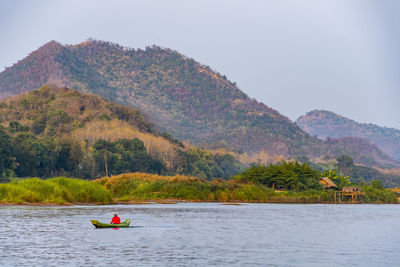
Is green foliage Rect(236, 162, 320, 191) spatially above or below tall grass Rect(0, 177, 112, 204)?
above

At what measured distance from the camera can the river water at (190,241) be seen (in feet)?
103

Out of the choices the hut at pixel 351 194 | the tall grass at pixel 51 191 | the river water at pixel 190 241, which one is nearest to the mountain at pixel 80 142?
the tall grass at pixel 51 191

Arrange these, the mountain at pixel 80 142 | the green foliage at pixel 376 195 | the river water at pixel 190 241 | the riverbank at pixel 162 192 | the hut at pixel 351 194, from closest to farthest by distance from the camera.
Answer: the river water at pixel 190 241 → the riverbank at pixel 162 192 → the mountain at pixel 80 142 → the hut at pixel 351 194 → the green foliage at pixel 376 195

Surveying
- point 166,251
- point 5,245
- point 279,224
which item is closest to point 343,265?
point 166,251

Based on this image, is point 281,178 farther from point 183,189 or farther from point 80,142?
point 80,142

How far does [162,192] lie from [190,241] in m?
51.3

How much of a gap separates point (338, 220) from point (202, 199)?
3298 cm

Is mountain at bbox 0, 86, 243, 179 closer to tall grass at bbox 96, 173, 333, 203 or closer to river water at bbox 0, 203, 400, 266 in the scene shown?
tall grass at bbox 96, 173, 333, 203

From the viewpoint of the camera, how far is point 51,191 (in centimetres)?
6331

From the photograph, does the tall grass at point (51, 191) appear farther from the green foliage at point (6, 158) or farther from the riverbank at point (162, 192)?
the green foliage at point (6, 158)

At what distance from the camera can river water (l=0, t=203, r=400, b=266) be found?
103 ft

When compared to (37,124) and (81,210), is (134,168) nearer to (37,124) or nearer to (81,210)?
(37,124)

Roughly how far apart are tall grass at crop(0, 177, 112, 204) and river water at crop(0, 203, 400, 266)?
61.6 inches

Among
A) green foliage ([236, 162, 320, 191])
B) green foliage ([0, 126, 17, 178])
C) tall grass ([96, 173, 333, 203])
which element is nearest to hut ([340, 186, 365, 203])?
green foliage ([236, 162, 320, 191])
